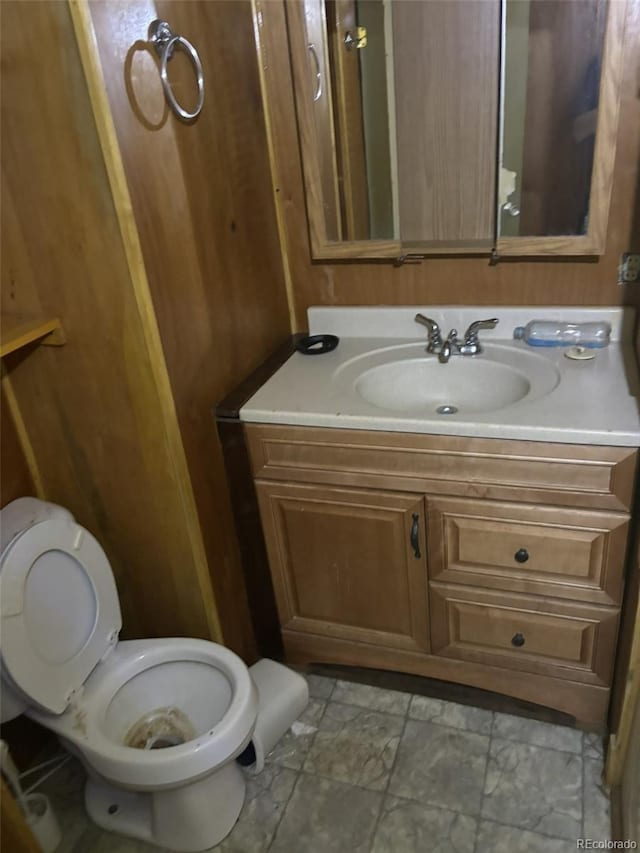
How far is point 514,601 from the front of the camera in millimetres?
1455

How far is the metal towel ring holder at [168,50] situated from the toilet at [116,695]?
0.86 meters

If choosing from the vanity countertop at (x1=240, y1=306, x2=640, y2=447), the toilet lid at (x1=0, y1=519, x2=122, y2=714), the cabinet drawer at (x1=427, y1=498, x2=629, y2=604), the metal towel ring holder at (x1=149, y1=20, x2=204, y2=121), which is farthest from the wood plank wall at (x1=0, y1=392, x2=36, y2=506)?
the cabinet drawer at (x1=427, y1=498, x2=629, y2=604)

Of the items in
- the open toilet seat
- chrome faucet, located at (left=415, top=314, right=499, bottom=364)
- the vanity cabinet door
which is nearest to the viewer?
the open toilet seat

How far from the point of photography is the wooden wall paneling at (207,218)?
1183 mm

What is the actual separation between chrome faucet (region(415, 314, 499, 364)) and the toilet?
90cm

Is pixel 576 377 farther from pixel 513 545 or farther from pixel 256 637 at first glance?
pixel 256 637

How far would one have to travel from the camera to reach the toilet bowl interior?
1402 mm

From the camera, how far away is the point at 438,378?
1.67m

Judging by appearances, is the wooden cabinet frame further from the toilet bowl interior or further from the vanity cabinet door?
the toilet bowl interior

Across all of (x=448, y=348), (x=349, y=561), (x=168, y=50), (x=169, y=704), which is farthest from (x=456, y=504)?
(x=168, y=50)

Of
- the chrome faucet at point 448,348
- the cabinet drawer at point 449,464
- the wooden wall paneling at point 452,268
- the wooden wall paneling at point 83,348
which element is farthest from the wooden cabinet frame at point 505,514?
the wooden wall paneling at point 452,268

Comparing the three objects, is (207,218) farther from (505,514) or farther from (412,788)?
(412,788)

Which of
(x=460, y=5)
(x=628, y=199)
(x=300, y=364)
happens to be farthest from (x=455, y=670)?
(x=460, y=5)

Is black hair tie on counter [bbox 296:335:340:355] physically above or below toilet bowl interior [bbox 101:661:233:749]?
above
